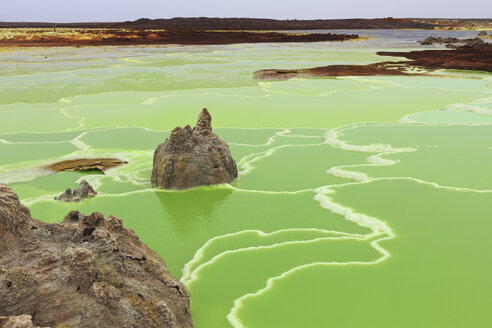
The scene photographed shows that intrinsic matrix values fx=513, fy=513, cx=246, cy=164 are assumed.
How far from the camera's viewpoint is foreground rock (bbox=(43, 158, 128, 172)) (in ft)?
26.3

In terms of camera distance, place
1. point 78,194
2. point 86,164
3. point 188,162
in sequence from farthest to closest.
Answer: point 86,164 → point 188,162 → point 78,194

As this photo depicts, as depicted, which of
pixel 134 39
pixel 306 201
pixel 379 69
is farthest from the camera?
pixel 134 39

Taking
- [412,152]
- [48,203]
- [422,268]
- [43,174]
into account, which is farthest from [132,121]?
[422,268]

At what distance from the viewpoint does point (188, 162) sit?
6828mm

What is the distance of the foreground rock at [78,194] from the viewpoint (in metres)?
6.45

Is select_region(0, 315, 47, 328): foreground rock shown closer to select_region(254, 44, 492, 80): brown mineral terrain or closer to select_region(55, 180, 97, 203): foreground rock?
select_region(55, 180, 97, 203): foreground rock

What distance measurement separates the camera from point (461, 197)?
624cm

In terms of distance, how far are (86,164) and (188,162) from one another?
2254 millimetres

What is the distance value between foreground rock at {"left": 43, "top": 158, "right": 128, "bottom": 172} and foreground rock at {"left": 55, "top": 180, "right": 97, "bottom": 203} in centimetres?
130

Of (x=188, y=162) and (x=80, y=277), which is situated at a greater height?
(x=80, y=277)

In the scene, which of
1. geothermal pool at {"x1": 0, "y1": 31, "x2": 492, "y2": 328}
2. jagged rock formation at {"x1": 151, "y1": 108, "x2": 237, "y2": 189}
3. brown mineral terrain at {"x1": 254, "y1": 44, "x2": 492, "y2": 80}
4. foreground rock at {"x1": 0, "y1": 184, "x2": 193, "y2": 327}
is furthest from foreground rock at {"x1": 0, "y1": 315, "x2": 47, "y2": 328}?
brown mineral terrain at {"x1": 254, "y1": 44, "x2": 492, "y2": 80}

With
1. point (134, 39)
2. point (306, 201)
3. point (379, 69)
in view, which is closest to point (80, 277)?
point (306, 201)

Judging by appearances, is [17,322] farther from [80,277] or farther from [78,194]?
[78,194]

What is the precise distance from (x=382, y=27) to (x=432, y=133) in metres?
128
